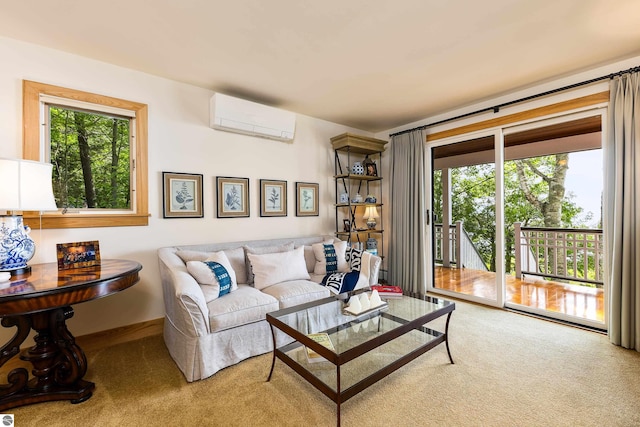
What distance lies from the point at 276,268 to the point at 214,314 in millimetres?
837

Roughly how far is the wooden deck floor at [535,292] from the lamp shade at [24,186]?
4.34 m

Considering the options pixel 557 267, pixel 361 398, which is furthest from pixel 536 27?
pixel 557 267

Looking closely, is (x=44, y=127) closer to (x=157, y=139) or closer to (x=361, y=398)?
(x=157, y=139)

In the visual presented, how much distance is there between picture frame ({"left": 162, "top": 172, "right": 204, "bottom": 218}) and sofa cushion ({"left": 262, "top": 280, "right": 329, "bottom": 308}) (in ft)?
3.73

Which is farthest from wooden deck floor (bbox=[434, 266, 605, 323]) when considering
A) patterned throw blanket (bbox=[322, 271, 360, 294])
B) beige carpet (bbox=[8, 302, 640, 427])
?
patterned throw blanket (bbox=[322, 271, 360, 294])

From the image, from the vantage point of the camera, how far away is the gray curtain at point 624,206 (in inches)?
91.0

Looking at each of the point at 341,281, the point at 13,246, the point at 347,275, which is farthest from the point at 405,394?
the point at 13,246

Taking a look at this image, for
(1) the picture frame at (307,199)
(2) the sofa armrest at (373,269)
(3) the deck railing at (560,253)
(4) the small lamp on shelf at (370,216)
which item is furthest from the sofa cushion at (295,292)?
(3) the deck railing at (560,253)

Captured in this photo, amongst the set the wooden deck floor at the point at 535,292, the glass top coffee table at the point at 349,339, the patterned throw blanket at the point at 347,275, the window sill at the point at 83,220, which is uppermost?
the window sill at the point at 83,220


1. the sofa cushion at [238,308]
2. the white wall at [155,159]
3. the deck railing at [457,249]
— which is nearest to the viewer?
the sofa cushion at [238,308]

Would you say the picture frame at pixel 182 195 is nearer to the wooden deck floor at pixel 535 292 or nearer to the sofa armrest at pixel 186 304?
the sofa armrest at pixel 186 304

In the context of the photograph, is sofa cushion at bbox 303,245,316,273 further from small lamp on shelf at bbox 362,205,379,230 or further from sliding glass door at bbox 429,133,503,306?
sliding glass door at bbox 429,133,503,306

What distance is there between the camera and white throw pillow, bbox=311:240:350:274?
323 cm

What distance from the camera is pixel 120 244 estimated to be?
2566mm
